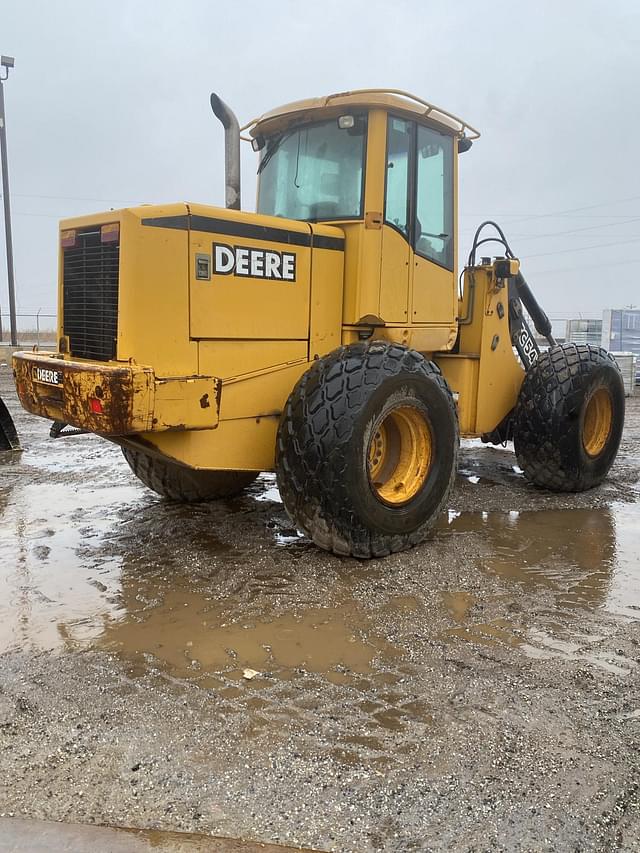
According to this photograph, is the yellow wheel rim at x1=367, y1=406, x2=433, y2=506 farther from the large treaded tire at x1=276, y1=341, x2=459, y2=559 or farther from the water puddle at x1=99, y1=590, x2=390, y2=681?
the water puddle at x1=99, y1=590, x2=390, y2=681

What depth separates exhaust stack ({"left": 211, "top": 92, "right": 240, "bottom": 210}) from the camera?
14.0 ft

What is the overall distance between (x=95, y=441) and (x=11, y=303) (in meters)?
13.1

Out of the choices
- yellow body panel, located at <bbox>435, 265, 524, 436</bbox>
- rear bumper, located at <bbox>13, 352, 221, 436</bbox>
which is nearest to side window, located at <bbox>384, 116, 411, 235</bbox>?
yellow body panel, located at <bbox>435, 265, 524, 436</bbox>

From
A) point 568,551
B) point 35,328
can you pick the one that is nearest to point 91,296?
point 568,551

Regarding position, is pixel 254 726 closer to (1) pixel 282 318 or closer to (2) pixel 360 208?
(1) pixel 282 318

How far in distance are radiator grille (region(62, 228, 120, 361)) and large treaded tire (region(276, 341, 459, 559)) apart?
3.67 ft

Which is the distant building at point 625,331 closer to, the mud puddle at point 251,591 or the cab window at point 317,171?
the mud puddle at point 251,591

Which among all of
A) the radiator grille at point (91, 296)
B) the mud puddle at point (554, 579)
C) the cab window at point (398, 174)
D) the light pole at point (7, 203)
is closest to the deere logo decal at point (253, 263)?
the radiator grille at point (91, 296)

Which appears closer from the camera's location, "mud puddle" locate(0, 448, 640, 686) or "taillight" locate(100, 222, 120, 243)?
"mud puddle" locate(0, 448, 640, 686)

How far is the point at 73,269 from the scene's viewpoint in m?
4.31

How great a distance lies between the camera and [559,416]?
5.95 m

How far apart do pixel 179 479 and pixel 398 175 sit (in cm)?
274

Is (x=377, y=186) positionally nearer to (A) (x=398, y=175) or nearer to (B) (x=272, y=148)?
(A) (x=398, y=175)

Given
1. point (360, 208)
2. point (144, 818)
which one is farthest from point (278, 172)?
point (144, 818)
